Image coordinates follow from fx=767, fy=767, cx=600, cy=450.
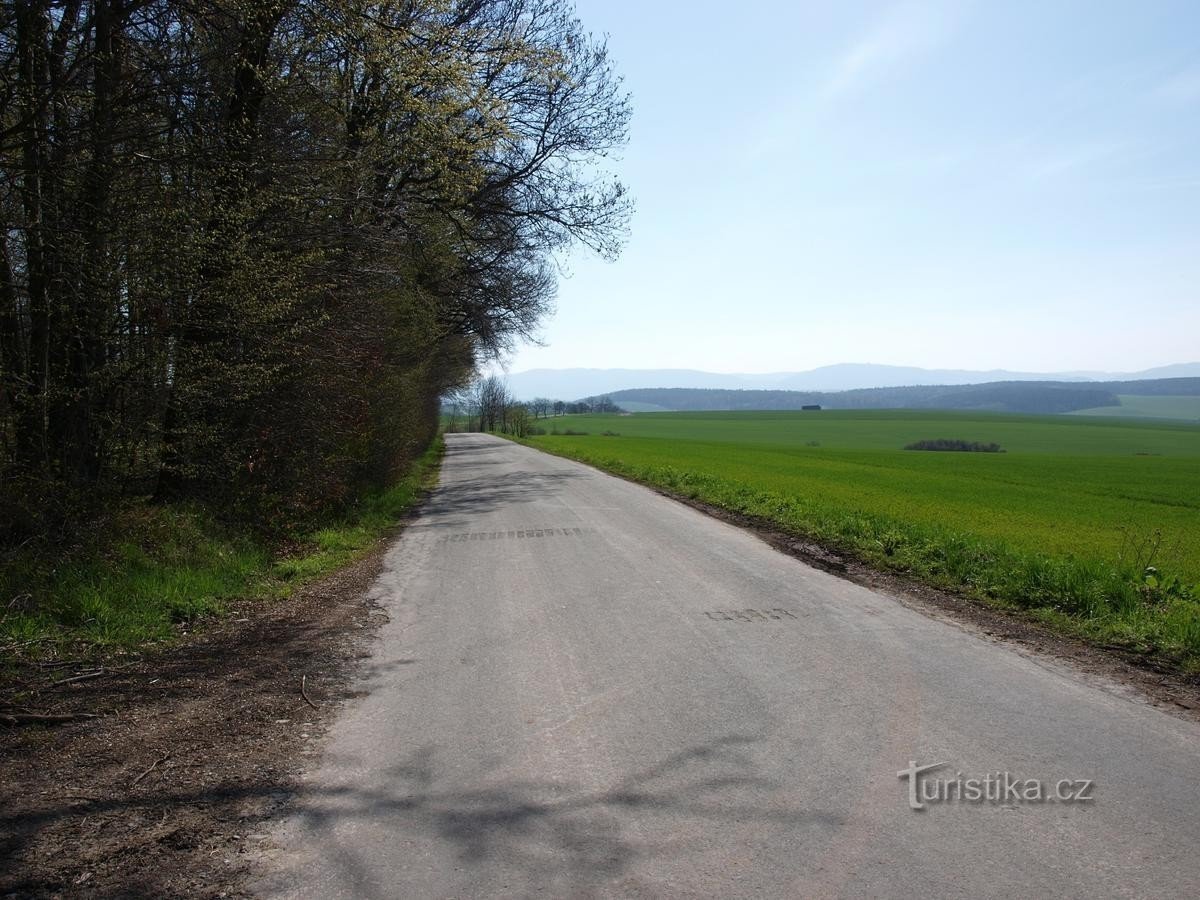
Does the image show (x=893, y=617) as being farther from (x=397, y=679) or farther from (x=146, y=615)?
(x=146, y=615)

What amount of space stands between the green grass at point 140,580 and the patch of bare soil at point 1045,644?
6.41 m

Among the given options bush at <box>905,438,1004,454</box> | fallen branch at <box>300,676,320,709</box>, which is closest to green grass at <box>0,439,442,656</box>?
fallen branch at <box>300,676,320,709</box>

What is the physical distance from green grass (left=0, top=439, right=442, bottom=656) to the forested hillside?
0.50 meters

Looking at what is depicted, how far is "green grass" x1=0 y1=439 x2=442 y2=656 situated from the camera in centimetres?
582

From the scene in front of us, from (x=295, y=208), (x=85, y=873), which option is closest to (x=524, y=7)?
(x=295, y=208)

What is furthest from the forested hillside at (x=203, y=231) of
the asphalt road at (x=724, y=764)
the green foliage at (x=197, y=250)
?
the asphalt road at (x=724, y=764)

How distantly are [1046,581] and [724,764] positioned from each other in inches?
Result: 215

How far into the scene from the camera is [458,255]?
1925cm

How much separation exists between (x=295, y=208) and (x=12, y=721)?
6876 mm

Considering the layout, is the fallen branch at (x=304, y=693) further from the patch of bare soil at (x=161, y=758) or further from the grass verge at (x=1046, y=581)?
the grass verge at (x=1046, y=581)

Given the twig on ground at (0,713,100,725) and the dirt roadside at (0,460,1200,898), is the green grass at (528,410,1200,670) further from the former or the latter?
the twig on ground at (0,713,100,725)

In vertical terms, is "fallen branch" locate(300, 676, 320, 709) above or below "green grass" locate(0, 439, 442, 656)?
below

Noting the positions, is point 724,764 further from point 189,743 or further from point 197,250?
point 197,250

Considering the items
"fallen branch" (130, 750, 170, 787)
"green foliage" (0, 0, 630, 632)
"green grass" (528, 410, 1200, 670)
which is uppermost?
"green foliage" (0, 0, 630, 632)
